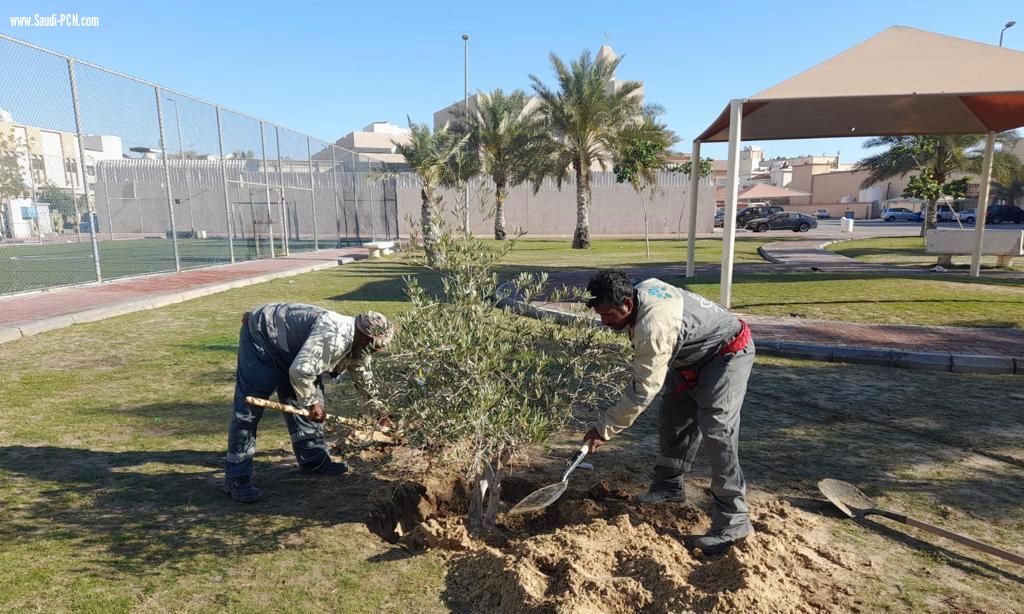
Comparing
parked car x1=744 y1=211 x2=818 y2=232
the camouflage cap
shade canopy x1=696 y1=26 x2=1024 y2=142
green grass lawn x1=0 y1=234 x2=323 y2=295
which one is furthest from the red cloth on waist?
parked car x1=744 y1=211 x2=818 y2=232

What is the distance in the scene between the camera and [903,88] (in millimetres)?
8172

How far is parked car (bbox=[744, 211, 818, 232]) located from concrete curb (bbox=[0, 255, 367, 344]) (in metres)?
29.6

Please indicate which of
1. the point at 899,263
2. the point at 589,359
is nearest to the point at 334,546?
the point at 589,359

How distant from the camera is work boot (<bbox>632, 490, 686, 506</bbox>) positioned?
3.45 m

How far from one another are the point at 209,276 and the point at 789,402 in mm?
12840

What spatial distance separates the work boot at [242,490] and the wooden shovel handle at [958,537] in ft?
11.3

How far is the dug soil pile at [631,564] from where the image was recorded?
8.08 feet

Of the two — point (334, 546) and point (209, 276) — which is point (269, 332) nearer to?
point (334, 546)

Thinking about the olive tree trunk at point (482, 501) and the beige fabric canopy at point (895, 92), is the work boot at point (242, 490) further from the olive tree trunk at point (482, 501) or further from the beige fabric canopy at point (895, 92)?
the beige fabric canopy at point (895, 92)

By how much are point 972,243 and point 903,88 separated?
6.85 metres

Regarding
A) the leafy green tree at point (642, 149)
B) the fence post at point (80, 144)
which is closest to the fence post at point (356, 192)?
the leafy green tree at point (642, 149)

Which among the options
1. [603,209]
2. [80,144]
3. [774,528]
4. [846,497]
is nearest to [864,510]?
[846,497]

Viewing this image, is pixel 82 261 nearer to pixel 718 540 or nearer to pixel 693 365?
pixel 693 365

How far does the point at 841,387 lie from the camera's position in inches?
224
